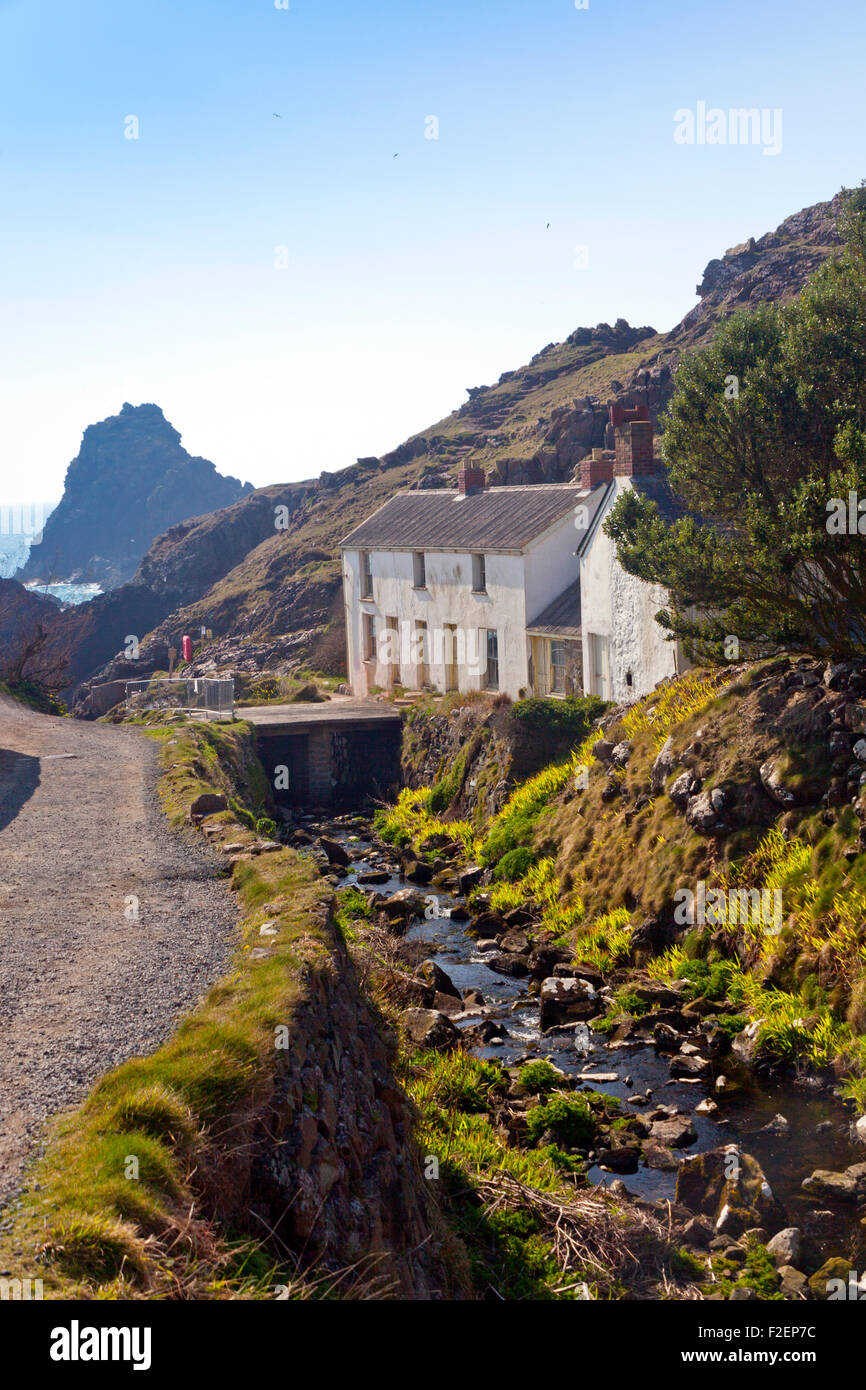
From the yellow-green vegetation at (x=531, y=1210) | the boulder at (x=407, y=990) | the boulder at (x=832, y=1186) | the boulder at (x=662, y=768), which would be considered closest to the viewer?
the yellow-green vegetation at (x=531, y=1210)

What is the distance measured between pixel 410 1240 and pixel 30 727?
26.7 metres

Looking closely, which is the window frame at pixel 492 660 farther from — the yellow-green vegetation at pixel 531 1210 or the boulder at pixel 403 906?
the yellow-green vegetation at pixel 531 1210

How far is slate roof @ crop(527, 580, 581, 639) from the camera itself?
33438 millimetres

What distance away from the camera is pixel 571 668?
33406 millimetres

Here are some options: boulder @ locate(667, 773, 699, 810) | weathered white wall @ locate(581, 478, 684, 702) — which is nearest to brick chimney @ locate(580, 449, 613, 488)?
weathered white wall @ locate(581, 478, 684, 702)

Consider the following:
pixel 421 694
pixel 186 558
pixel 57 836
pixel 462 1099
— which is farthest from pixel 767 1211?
pixel 186 558

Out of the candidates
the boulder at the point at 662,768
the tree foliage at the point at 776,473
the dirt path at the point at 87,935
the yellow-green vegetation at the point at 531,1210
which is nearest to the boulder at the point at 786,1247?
the yellow-green vegetation at the point at 531,1210

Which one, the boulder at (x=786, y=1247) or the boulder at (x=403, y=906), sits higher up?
the boulder at (x=403, y=906)

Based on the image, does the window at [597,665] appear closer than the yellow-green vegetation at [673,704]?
No

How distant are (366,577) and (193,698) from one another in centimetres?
1048

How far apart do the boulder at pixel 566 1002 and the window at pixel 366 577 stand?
101 ft

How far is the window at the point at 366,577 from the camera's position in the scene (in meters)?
47.5

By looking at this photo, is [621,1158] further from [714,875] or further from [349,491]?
[349,491]
